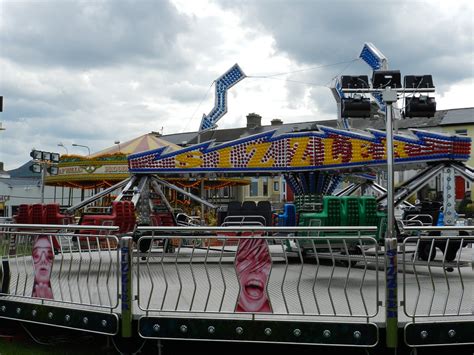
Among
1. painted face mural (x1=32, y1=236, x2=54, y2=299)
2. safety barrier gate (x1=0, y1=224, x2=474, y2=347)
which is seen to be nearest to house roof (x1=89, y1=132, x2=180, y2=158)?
safety barrier gate (x1=0, y1=224, x2=474, y2=347)

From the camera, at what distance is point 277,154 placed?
1827 centimetres

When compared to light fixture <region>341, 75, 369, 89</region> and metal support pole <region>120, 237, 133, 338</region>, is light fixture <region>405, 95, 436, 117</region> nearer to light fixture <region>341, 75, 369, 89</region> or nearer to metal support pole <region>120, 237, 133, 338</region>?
light fixture <region>341, 75, 369, 89</region>

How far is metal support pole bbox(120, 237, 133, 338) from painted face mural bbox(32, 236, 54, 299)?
1.08 metres

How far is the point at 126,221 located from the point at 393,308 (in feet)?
24.8

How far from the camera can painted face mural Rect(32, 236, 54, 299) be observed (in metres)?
5.79

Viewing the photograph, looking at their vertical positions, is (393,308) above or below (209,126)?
below

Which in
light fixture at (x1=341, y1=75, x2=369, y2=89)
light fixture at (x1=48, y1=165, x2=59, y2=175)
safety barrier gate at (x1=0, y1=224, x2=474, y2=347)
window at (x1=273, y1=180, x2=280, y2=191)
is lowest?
safety barrier gate at (x1=0, y1=224, x2=474, y2=347)

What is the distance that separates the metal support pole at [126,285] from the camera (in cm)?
510

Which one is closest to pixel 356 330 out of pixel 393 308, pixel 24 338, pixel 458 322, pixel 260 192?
pixel 393 308

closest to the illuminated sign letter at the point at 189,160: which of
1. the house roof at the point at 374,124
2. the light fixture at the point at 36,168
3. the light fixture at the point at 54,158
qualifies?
the light fixture at the point at 54,158

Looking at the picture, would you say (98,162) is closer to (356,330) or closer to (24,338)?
(24,338)

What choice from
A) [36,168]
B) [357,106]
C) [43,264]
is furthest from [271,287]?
[36,168]

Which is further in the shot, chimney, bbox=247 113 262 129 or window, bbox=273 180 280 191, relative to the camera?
chimney, bbox=247 113 262 129

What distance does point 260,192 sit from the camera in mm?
61656
